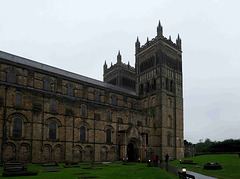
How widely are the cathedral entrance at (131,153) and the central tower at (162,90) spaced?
9055mm

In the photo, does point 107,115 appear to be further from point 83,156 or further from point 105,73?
point 105,73

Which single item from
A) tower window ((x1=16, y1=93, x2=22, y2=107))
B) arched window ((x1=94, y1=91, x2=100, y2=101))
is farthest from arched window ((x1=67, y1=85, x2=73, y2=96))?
tower window ((x1=16, y1=93, x2=22, y2=107))

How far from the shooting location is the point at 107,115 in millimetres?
45406

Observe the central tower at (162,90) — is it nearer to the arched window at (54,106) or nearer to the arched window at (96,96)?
the arched window at (96,96)

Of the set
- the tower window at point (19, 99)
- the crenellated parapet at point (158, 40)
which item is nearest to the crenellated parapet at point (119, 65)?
the crenellated parapet at point (158, 40)

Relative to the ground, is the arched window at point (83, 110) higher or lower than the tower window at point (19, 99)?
lower

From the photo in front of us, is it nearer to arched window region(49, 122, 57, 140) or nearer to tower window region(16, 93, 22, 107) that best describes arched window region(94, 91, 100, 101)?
arched window region(49, 122, 57, 140)

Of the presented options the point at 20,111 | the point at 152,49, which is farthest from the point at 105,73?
the point at 20,111

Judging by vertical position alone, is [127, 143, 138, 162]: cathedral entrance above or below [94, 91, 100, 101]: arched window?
below

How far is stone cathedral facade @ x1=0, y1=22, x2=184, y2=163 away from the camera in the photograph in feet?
110

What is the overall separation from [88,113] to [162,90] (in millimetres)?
24548

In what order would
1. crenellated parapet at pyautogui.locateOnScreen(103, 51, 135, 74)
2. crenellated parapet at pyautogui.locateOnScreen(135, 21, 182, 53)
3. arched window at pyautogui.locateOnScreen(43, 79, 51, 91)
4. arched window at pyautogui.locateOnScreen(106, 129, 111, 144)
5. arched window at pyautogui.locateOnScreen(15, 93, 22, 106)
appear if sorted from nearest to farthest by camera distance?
arched window at pyautogui.locateOnScreen(15, 93, 22, 106) → arched window at pyautogui.locateOnScreen(106, 129, 111, 144) → arched window at pyautogui.locateOnScreen(43, 79, 51, 91) → crenellated parapet at pyautogui.locateOnScreen(135, 21, 182, 53) → crenellated parapet at pyautogui.locateOnScreen(103, 51, 135, 74)

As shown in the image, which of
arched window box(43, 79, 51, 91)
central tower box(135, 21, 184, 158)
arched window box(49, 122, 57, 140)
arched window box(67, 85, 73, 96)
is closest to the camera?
arched window box(49, 122, 57, 140)

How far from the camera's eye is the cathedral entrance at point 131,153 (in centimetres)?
4766
